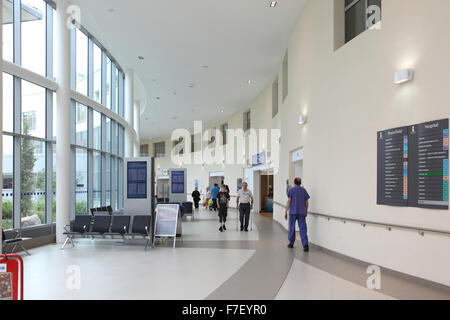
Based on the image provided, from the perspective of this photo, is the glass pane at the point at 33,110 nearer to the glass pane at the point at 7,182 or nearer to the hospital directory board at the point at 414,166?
the glass pane at the point at 7,182

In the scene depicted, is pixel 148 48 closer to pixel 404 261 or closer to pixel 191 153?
pixel 404 261

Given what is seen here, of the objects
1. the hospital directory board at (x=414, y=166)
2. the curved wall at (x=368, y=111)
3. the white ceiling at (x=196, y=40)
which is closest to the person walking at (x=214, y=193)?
the white ceiling at (x=196, y=40)

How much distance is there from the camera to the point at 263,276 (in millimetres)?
5645

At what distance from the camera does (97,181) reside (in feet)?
42.6

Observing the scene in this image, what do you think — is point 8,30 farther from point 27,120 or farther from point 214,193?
point 214,193

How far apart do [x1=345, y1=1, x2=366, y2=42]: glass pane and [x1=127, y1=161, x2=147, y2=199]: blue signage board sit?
17.6ft

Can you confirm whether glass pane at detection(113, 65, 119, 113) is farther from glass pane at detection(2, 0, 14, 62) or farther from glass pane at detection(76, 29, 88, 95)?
glass pane at detection(2, 0, 14, 62)

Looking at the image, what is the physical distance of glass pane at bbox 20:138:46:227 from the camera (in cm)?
827

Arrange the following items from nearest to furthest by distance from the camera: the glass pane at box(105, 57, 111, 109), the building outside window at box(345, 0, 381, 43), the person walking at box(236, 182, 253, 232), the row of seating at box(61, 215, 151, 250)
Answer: the building outside window at box(345, 0, 381, 43), the row of seating at box(61, 215, 151, 250), the person walking at box(236, 182, 253, 232), the glass pane at box(105, 57, 111, 109)

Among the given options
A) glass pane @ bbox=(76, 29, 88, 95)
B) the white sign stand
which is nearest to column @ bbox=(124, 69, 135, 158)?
glass pane @ bbox=(76, 29, 88, 95)

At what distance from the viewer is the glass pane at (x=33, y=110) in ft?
27.3

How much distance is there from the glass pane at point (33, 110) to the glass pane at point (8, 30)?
67cm

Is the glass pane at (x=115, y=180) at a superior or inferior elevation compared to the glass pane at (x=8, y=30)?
inferior
